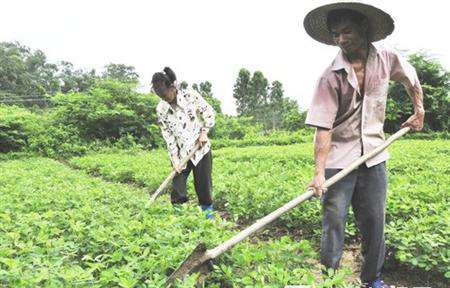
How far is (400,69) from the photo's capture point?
3.72 metres

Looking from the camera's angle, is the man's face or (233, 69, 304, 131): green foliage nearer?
the man's face

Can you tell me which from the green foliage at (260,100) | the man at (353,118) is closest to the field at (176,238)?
the man at (353,118)

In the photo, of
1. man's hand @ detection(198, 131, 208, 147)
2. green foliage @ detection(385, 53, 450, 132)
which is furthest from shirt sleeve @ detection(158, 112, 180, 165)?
green foliage @ detection(385, 53, 450, 132)

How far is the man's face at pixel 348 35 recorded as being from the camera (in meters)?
3.35

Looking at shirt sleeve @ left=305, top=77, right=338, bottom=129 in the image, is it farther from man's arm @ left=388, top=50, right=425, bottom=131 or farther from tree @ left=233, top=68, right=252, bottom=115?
tree @ left=233, top=68, right=252, bottom=115

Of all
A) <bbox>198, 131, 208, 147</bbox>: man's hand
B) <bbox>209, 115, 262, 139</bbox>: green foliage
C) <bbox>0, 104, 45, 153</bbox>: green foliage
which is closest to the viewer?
<bbox>198, 131, 208, 147</bbox>: man's hand

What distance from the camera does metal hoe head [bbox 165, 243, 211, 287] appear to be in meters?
3.21

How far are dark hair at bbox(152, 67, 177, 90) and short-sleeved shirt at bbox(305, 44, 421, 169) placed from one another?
237 centimetres

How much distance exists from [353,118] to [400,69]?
635mm

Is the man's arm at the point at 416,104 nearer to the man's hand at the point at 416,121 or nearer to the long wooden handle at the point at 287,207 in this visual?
the man's hand at the point at 416,121

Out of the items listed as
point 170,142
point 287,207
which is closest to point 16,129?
point 170,142

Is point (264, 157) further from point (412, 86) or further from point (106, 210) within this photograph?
point (412, 86)

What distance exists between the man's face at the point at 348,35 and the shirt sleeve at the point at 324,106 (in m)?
0.28

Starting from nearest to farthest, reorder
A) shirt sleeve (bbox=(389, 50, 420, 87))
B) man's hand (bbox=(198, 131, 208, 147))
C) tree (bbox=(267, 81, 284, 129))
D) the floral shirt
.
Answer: shirt sleeve (bbox=(389, 50, 420, 87)) < man's hand (bbox=(198, 131, 208, 147)) < the floral shirt < tree (bbox=(267, 81, 284, 129))
